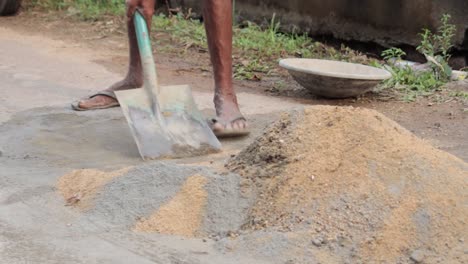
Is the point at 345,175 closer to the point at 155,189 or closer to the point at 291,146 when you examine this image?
the point at 291,146

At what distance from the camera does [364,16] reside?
5621 mm

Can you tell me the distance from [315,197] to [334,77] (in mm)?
1940

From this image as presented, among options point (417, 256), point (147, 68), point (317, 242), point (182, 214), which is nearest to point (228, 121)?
point (147, 68)

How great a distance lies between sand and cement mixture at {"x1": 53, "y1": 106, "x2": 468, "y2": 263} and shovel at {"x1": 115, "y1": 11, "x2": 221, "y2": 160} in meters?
0.50

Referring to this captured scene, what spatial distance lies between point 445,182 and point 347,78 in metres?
1.88

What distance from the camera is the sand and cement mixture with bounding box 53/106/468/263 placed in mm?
2115

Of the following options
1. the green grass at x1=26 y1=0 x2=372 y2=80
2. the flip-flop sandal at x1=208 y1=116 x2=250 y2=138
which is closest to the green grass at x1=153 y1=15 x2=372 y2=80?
the green grass at x1=26 y1=0 x2=372 y2=80

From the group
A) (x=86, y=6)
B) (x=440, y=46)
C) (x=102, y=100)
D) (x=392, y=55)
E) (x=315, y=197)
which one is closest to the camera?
(x=315, y=197)

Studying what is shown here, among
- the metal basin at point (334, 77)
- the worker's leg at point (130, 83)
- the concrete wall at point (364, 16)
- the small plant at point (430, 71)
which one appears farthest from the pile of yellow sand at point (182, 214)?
the concrete wall at point (364, 16)

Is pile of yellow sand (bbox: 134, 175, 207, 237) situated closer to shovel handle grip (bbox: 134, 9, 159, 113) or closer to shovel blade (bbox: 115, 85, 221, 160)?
shovel blade (bbox: 115, 85, 221, 160)

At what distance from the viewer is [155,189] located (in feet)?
8.02

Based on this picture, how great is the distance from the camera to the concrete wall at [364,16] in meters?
5.09

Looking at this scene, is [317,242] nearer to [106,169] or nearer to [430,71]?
[106,169]

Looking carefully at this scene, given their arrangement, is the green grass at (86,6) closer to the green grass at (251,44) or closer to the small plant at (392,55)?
the green grass at (251,44)
